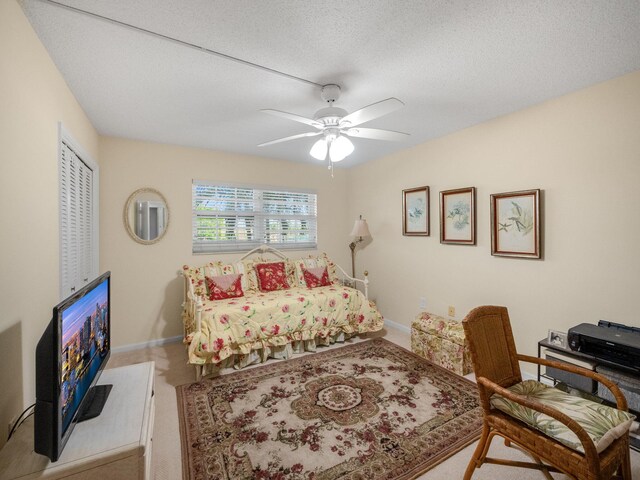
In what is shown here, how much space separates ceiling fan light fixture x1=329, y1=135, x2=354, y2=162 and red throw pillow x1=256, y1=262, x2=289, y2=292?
2.03m

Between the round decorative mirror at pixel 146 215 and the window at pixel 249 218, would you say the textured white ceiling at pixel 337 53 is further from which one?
the window at pixel 249 218

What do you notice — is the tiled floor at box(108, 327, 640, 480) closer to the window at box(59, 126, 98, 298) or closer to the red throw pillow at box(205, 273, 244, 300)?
the red throw pillow at box(205, 273, 244, 300)

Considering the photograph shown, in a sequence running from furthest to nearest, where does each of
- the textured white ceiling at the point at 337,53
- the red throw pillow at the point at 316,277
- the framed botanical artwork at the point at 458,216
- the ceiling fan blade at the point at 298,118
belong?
the red throw pillow at the point at 316,277
the framed botanical artwork at the point at 458,216
the ceiling fan blade at the point at 298,118
the textured white ceiling at the point at 337,53

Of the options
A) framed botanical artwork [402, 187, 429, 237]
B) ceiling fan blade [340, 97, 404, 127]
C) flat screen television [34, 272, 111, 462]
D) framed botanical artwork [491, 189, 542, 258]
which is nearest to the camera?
flat screen television [34, 272, 111, 462]

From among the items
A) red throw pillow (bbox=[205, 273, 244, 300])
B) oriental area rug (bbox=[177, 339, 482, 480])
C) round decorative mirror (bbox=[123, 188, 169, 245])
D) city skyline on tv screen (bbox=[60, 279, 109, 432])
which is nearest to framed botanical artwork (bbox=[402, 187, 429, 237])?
oriental area rug (bbox=[177, 339, 482, 480])

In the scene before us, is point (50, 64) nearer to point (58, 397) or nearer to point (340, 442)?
point (58, 397)

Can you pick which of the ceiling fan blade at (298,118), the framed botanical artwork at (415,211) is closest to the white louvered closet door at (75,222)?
the ceiling fan blade at (298,118)

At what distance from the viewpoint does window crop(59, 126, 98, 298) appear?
2043mm

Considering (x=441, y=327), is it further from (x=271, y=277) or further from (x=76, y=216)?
(x=76, y=216)

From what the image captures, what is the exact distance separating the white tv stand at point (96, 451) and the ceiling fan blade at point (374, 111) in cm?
204

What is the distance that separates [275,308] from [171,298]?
4.83 ft

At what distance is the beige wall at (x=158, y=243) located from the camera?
10.7ft

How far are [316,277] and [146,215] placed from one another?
7.47 ft

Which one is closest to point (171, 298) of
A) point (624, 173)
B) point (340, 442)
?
point (340, 442)
